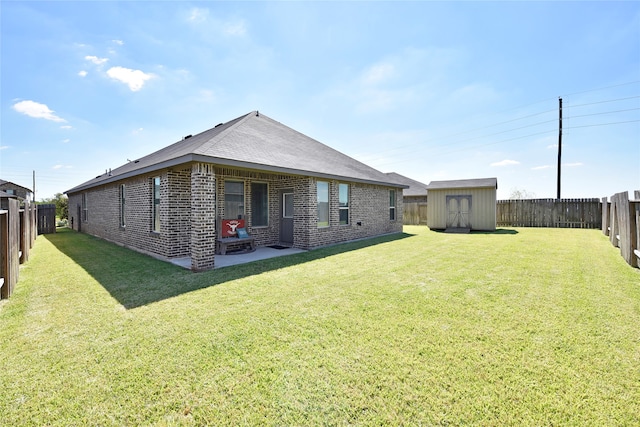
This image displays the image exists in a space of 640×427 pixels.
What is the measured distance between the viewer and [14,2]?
6.53 m

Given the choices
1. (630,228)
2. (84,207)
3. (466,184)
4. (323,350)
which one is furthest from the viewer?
(466,184)

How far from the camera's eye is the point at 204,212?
21.3ft

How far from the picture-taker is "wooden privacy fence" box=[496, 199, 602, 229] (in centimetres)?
1647

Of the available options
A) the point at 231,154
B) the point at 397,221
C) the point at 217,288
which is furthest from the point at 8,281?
the point at 397,221

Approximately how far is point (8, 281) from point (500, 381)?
23.4 feet

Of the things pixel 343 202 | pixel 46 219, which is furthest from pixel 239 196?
pixel 46 219

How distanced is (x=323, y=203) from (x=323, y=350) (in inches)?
303

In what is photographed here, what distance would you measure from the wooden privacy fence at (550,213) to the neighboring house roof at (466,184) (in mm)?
3134

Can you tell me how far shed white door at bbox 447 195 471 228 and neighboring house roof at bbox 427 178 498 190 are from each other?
0.71m

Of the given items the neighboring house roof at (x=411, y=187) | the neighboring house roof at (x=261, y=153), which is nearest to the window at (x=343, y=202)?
the neighboring house roof at (x=261, y=153)

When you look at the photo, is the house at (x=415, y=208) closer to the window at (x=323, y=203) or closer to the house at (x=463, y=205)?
the house at (x=463, y=205)

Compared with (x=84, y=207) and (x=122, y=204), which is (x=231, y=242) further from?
(x=84, y=207)

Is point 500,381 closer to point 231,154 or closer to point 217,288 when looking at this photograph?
point 217,288

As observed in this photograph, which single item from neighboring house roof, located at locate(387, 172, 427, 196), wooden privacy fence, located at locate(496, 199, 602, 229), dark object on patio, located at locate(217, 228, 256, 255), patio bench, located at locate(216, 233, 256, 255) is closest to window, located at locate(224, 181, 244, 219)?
dark object on patio, located at locate(217, 228, 256, 255)
